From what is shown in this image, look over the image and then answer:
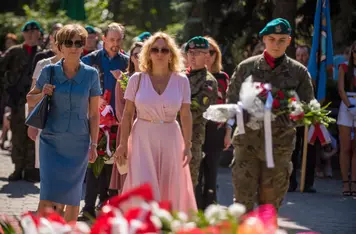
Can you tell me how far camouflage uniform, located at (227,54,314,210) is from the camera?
8.07m

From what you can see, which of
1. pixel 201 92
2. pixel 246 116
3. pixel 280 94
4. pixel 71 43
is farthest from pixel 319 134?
pixel 71 43

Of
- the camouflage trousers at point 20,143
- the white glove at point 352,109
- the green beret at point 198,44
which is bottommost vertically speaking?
the camouflage trousers at point 20,143

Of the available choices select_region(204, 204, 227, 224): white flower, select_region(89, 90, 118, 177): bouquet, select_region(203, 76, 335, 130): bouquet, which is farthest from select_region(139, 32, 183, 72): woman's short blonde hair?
select_region(204, 204, 227, 224): white flower

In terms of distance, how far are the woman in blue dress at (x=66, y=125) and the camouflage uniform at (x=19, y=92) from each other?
17.9 ft

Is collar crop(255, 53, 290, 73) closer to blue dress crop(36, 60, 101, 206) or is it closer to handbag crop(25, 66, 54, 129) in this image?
blue dress crop(36, 60, 101, 206)

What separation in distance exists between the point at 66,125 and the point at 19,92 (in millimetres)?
5780

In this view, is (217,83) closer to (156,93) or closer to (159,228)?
(156,93)

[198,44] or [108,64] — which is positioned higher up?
[198,44]

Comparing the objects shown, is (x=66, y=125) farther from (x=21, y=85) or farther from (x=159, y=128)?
(x=21, y=85)

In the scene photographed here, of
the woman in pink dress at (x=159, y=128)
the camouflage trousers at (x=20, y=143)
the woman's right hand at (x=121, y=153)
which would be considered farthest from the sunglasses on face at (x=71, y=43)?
the camouflage trousers at (x=20, y=143)

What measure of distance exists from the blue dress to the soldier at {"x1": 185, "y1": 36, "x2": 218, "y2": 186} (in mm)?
1960

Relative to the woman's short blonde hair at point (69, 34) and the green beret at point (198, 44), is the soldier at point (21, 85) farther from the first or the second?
the woman's short blonde hair at point (69, 34)

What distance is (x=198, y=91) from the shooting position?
33.2 ft

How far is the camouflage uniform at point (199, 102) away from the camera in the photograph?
995cm
